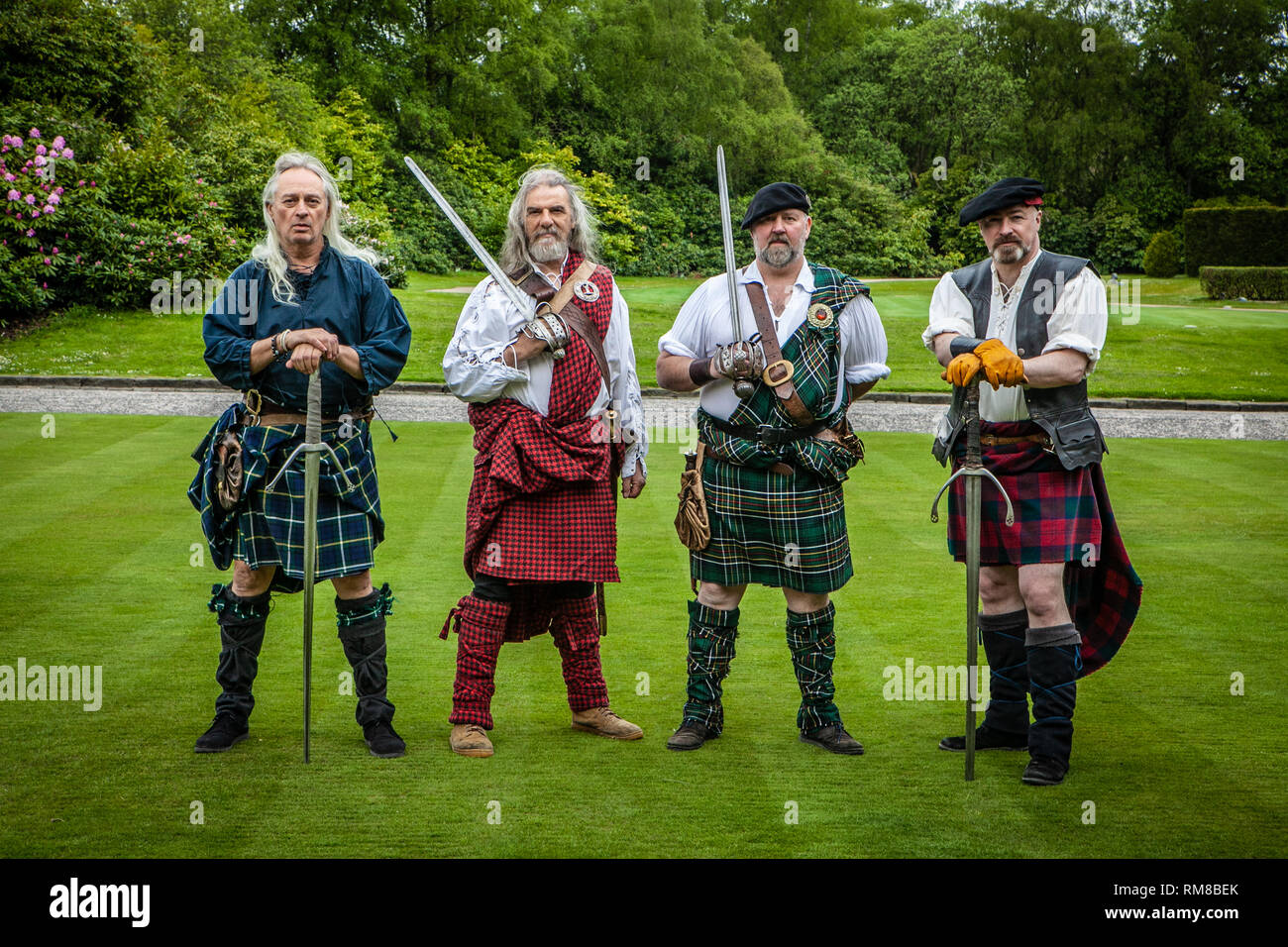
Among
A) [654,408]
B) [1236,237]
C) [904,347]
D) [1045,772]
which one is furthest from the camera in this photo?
[1236,237]

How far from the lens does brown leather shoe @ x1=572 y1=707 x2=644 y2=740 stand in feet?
14.8

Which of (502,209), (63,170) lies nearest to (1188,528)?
(63,170)

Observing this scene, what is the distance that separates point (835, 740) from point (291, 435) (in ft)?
6.93

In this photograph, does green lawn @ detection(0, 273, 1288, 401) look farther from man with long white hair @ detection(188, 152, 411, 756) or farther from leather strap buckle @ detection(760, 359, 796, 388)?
leather strap buckle @ detection(760, 359, 796, 388)

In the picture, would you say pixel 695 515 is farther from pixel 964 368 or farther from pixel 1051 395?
pixel 1051 395

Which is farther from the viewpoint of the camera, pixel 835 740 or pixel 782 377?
pixel 835 740

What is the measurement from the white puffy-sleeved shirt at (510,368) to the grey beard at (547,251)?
0.21ft

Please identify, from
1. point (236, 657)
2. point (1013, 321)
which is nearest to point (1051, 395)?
point (1013, 321)

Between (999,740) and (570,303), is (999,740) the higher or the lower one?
the lower one

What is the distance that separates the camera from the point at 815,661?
4.46 metres

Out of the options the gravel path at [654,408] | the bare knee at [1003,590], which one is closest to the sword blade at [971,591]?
A: the bare knee at [1003,590]

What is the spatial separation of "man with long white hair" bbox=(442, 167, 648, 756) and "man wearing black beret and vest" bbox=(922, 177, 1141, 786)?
1.16 m

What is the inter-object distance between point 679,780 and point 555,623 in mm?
838

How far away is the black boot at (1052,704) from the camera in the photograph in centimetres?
414
